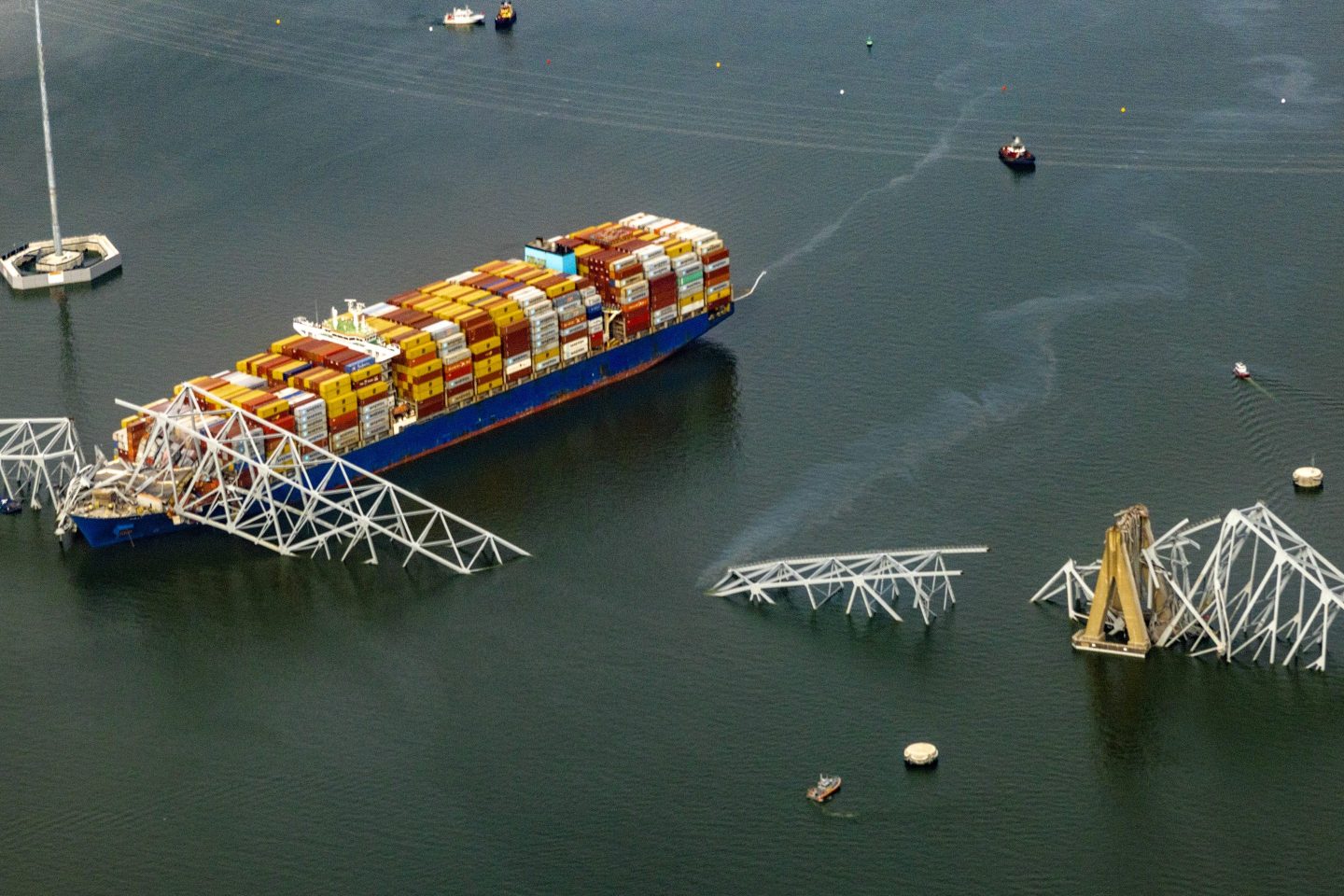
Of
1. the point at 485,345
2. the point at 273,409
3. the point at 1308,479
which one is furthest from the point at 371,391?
the point at 1308,479

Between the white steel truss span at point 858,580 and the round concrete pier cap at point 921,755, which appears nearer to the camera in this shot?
the round concrete pier cap at point 921,755

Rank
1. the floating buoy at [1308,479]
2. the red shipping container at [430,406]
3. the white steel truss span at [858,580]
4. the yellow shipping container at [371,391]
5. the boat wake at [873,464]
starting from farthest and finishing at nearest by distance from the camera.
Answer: the red shipping container at [430,406] < the yellow shipping container at [371,391] < the floating buoy at [1308,479] < the boat wake at [873,464] < the white steel truss span at [858,580]

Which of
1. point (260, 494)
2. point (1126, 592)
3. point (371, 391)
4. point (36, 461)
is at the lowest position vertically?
point (260, 494)

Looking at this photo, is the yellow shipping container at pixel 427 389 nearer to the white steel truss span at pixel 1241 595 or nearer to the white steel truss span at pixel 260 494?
the white steel truss span at pixel 260 494

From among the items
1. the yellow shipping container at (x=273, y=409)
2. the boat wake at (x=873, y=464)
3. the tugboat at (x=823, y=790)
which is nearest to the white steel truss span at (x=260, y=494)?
the yellow shipping container at (x=273, y=409)

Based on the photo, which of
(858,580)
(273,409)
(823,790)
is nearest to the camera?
(823,790)

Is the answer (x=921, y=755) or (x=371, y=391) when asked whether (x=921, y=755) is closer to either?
(x=921, y=755)

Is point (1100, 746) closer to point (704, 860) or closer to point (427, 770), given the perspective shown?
point (704, 860)

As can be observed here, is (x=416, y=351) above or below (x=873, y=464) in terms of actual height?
above
